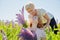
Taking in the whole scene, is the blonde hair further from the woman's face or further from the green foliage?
the green foliage

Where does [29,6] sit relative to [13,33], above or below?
above

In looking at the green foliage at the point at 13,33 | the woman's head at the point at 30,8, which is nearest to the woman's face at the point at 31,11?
the woman's head at the point at 30,8

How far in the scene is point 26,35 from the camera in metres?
1.03

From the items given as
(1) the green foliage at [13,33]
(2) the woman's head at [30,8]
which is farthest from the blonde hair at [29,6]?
(1) the green foliage at [13,33]

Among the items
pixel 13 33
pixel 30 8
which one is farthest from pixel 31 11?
pixel 13 33

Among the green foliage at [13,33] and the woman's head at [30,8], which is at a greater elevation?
the woman's head at [30,8]

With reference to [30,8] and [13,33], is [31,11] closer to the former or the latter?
[30,8]

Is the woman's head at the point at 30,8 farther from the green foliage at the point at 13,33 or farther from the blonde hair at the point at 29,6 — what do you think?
the green foliage at the point at 13,33

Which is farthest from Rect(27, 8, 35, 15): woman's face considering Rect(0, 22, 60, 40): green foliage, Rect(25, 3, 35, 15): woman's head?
Rect(0, 22, 60, 40): green foliage

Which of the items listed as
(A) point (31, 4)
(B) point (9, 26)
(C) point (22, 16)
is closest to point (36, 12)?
(A) point (31, 4)

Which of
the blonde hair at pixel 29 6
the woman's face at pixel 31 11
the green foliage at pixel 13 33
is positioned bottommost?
the green foliage at pixel 13 33

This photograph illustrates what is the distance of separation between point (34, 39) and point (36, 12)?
0.44 m

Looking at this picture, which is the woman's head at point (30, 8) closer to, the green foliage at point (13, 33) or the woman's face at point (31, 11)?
the woman's face at point (31, 11)

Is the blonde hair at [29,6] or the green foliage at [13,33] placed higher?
the blonde hair at [29,6]
